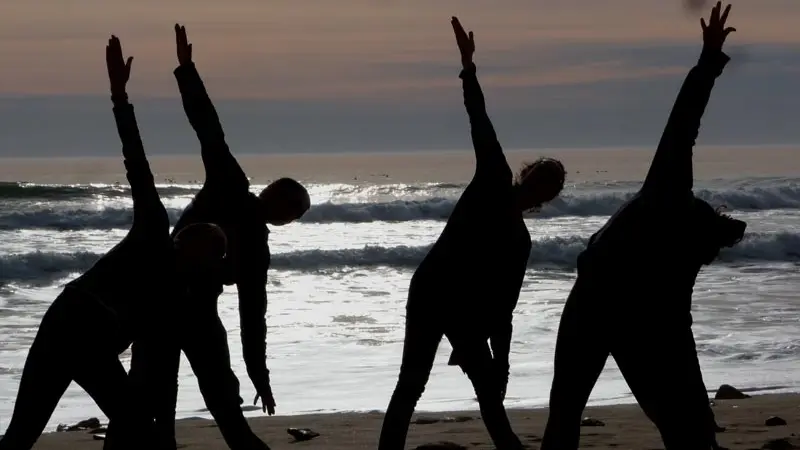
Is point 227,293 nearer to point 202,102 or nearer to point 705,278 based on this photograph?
point 705,278

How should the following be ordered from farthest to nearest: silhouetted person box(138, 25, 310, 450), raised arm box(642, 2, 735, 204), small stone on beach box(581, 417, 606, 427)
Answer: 1. small stone on beach box(581, 417, 606, 427)
2. silhouetted person box(138, 25, 310, 450)
3. raised arm box(642, 2, 735, 204)

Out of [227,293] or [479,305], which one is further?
[227,293]

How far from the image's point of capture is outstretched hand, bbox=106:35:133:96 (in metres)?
4.97

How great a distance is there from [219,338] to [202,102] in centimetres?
115

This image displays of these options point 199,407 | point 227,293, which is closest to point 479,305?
point 199,407

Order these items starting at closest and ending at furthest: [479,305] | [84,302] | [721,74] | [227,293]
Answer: [721,74]
[84,302]
[479,305]
[227,293]

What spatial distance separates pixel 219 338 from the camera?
541 centimetres

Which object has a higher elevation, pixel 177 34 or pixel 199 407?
pixel 177 34

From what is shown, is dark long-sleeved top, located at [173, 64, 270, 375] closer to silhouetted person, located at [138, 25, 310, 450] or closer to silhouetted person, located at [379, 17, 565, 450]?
silhouetted person, located at [138, 25, 310, 450]

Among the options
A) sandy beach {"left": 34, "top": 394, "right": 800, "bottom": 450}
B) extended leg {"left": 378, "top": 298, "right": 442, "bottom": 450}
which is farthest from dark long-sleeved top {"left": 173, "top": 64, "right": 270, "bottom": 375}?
sandy beach {"left": 34, "top": 394, "right": 800, "bottom": 450}

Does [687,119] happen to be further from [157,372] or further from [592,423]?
[592,423]

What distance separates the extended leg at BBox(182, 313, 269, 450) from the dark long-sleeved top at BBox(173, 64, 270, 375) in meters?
0.20

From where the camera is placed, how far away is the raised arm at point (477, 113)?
5.30 metres

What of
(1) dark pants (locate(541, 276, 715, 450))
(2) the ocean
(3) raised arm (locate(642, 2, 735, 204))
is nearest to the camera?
(3) raised arm (locate(642, 2, 735, 204))
